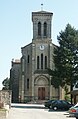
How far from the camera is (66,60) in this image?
61.3 m

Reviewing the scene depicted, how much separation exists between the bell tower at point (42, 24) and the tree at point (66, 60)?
18941 mm

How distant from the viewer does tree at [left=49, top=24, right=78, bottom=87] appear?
6034 centimetres

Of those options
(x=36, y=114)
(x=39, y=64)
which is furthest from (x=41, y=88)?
(x=36, y=114)

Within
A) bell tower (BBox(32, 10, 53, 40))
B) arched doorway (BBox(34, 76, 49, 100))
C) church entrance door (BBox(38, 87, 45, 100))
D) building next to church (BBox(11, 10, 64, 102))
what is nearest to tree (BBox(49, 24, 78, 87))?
building next to church (BBox(11, 10, 64, 102))

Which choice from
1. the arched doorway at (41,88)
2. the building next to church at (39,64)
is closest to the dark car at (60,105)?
the building next to church at (39,64)

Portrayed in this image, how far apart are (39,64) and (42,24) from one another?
9067mm

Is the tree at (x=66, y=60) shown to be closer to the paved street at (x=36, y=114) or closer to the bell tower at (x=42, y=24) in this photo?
the paved street at (x=36, y=114)

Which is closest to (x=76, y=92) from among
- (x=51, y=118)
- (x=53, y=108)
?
(x=53, y=108)

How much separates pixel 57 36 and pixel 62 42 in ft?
4.47

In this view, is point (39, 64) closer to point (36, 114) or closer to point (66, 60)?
point (66, 60)

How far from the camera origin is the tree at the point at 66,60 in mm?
60344

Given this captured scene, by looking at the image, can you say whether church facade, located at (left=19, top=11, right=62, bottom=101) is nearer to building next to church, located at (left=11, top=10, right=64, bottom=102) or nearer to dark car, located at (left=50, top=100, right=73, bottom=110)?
building next to church, located at (left=11, top=10, right=64, bottom=102)

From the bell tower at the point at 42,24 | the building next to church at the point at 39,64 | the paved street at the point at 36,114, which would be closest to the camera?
the paved street at the point at 36,114

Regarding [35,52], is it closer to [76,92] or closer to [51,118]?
[76,92]
